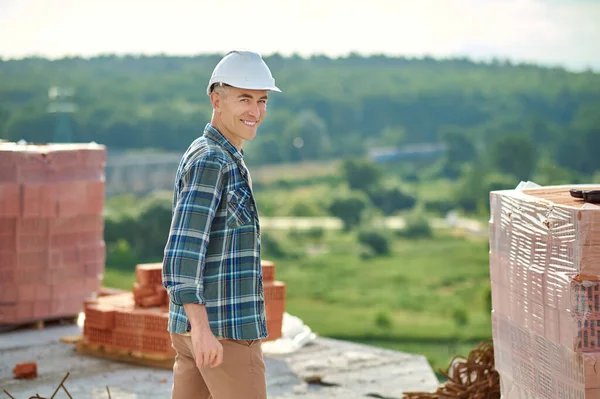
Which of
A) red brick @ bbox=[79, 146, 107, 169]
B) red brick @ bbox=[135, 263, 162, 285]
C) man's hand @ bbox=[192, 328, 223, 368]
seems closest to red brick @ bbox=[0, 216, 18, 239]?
red brick @ bbox=[79, 146, 107, 169]

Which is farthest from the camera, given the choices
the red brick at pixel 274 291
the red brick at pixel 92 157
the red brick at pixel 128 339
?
the red brick at pixel 92 157

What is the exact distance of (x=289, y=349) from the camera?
24.0ft

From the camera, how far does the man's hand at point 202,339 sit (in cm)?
311

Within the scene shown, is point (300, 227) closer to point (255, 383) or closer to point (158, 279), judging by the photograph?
point (158, 279)

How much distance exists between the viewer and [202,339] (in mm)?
3109

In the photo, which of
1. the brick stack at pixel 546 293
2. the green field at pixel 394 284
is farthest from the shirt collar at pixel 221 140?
the green field at pixel 394 284

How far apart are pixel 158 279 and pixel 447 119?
3797 cm

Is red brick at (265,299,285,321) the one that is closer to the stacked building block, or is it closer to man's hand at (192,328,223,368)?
the stacked building block

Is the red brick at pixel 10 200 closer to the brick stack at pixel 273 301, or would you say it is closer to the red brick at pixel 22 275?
the red brick at pixel 22 275

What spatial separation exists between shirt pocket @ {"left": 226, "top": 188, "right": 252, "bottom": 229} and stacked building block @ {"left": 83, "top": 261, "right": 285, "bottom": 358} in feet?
11.6

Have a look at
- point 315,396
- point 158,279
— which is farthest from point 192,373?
point 158,279

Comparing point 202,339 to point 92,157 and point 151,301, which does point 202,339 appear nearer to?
point 151,301

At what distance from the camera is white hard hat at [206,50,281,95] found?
329cm

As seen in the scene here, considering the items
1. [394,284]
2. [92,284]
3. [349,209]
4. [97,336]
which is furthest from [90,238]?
[349,209]
